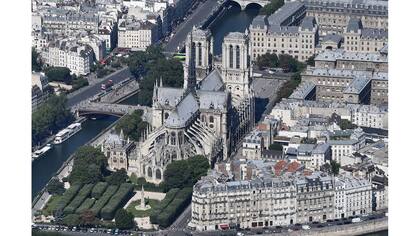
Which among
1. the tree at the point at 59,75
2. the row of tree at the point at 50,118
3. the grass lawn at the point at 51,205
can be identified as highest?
the tree at the point at 59,75

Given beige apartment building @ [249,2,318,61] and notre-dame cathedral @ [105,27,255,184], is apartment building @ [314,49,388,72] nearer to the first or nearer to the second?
beige apartment building @ [249,2,318,61]

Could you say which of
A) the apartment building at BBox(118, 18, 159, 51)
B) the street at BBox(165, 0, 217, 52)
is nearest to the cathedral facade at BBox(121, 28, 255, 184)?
the apartment building at BBox(118, 18, 159, 51)

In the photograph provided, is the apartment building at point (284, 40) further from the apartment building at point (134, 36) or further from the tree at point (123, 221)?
the tree at point (123, 221)

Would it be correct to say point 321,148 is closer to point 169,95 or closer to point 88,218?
point 169,95

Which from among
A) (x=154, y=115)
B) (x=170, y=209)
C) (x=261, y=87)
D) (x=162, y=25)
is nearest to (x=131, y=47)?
(x=162, y=25)

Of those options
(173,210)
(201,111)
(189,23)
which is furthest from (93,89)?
(173,210)

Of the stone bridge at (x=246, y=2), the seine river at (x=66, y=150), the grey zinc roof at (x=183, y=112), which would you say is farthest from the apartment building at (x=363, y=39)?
the grey zinc roof at (x=183, y=112)

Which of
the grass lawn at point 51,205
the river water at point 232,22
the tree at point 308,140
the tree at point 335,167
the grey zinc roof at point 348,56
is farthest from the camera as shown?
the river water at point 232,22
